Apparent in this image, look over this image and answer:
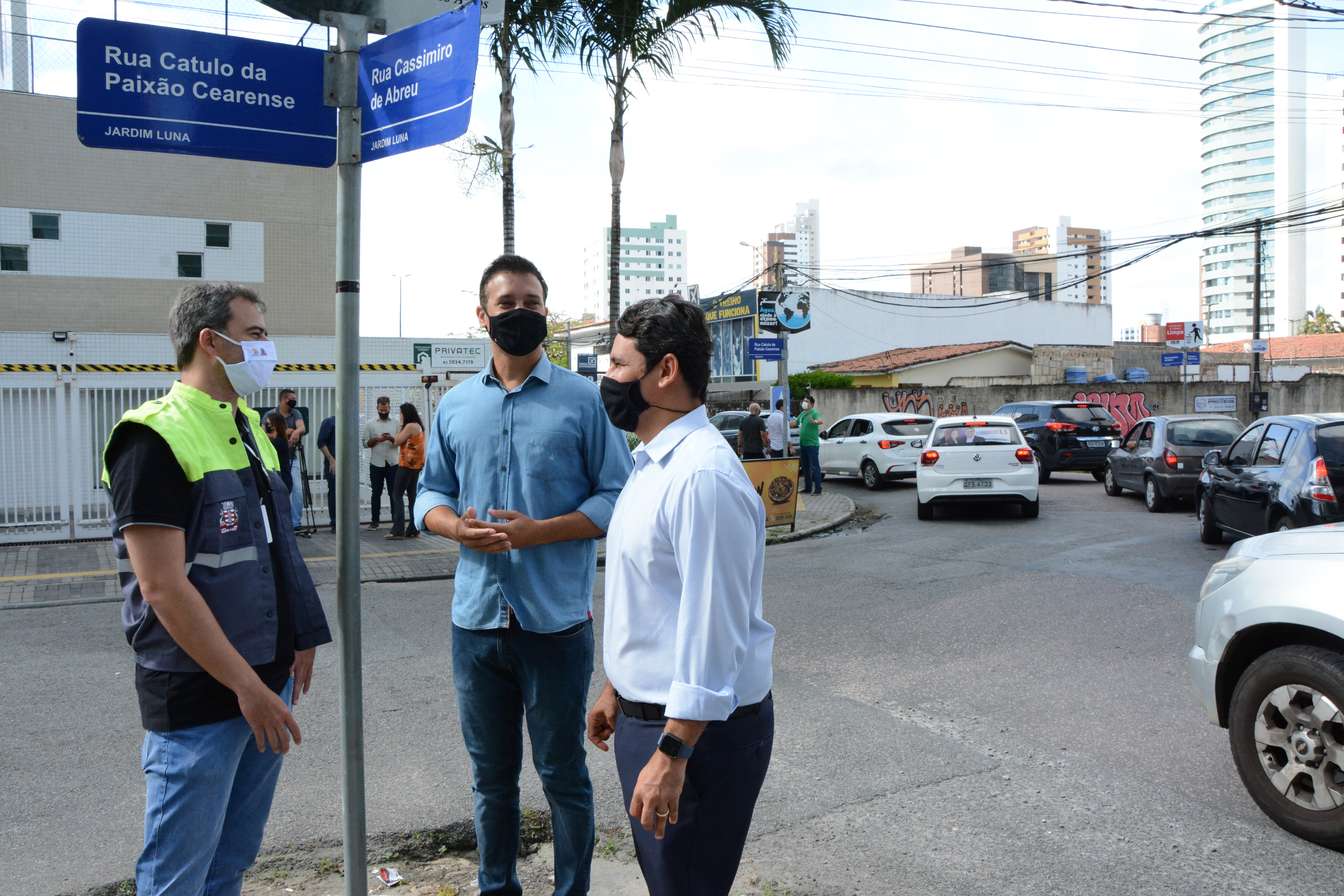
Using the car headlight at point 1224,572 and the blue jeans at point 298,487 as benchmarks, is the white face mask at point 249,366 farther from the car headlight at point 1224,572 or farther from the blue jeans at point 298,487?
the blue jeans at point 298,487

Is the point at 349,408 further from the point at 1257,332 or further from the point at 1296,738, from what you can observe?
the point at 1257,332

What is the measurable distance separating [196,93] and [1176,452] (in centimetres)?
1494

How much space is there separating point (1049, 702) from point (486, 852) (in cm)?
377

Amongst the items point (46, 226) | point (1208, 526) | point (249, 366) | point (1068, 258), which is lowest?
point (1208, 526)

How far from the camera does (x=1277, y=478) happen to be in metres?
9.30

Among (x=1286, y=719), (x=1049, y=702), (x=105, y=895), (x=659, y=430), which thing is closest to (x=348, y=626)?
(x=659, y=430)

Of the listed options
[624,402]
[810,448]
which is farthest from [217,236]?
[624,402]

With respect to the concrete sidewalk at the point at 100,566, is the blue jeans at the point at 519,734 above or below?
above

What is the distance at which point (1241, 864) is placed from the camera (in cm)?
357

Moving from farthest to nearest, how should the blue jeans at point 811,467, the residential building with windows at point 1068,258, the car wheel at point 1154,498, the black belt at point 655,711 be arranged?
the residential building with windows at point 1068,258
the blue jeans at point 811,467
the car wheel at point 1154,498
the black belt at point 655,711

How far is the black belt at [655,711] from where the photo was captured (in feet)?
7.17

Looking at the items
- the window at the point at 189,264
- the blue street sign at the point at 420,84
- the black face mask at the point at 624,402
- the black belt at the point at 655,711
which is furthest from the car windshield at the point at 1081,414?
the blue street sign at the point at 420,84

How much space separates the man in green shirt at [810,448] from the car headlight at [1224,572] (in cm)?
1350

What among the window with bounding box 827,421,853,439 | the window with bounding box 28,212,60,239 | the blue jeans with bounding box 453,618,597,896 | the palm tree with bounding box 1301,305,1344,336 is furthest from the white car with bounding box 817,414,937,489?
the palm tree with bounding box 1301,305,1344,336
